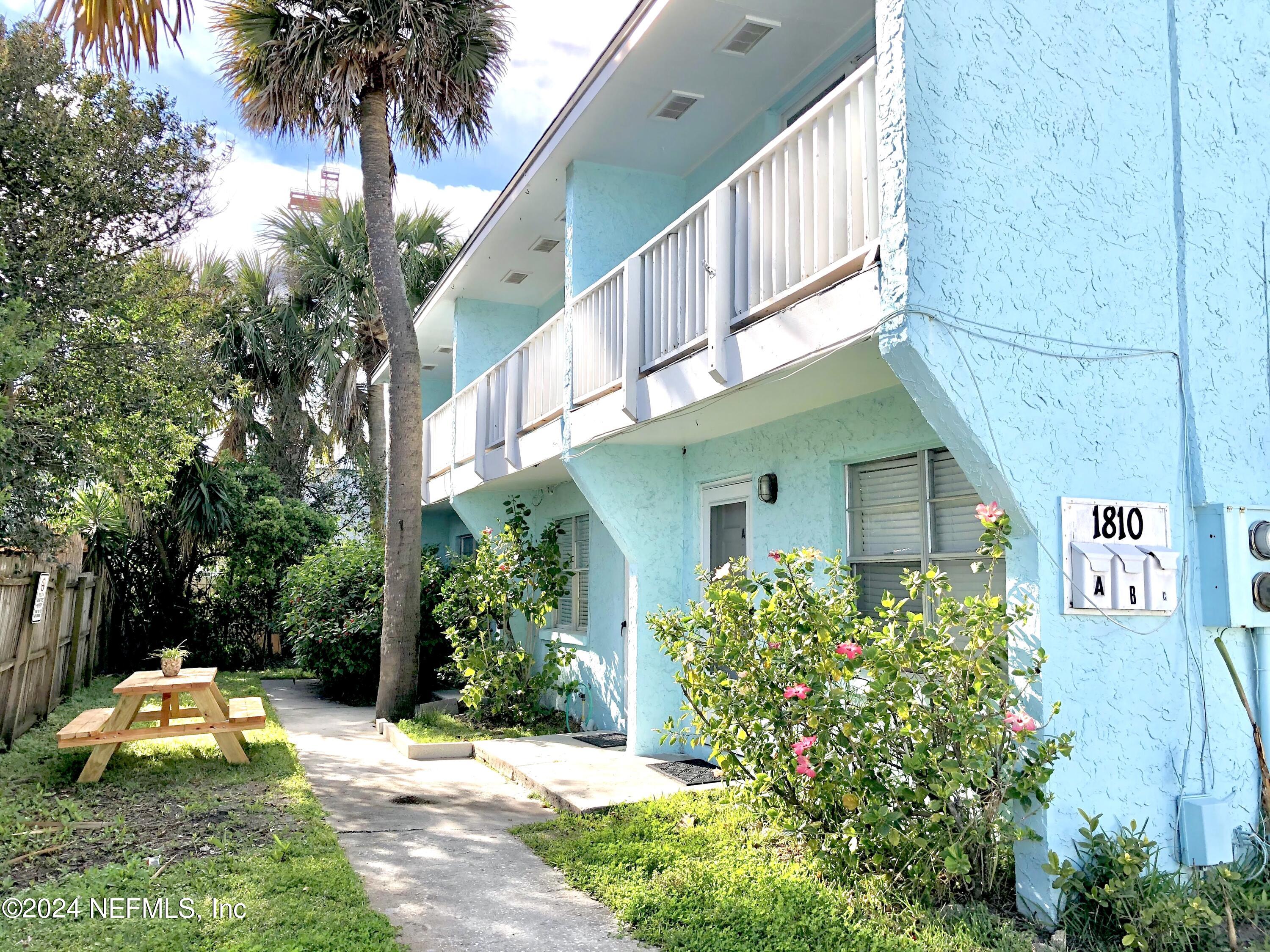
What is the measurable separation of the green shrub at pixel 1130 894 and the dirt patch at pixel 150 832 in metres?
4.77

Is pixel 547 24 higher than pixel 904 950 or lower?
higher

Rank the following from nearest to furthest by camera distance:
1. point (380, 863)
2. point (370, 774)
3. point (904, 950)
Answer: point (904, 950), point (380, 863), point (370, 774)

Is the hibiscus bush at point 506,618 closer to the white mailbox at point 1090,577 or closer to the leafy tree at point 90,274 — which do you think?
the leafy tree at point 90,274

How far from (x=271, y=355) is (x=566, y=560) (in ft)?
41.5

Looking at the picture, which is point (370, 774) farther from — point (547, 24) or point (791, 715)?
point (547, 24)

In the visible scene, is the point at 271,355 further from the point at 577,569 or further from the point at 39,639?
the point at 577,569

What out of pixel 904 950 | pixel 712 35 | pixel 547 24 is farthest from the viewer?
pixel 547 24

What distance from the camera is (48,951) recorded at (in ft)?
13.7

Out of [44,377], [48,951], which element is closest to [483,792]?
[48,951]

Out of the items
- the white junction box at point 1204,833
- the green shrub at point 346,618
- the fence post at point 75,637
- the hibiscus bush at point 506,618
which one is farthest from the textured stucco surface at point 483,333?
the white junction box at point 1204,833

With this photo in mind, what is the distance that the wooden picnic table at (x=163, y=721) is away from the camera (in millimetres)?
7590

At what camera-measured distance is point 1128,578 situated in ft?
15.1

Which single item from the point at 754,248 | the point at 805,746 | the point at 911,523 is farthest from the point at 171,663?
the point at 911,523

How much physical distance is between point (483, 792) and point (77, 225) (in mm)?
6138
